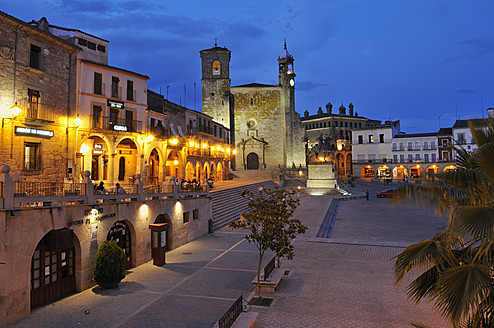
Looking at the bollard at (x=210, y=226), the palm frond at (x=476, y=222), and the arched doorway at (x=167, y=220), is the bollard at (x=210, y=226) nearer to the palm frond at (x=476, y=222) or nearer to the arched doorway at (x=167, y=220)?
the arched doorway at (x=167, y=220)

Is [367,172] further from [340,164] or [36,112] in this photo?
[36,112]

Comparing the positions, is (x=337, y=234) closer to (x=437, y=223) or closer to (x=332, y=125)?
(x=437, y=223)

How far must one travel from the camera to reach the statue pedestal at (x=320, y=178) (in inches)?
1827

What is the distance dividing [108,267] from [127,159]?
58.5 feet

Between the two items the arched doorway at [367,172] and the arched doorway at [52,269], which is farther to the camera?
the arched doorway at [367,172]

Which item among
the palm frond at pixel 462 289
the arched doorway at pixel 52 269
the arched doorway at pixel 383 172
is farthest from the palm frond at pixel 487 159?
the arched doorway at pixel 383 172

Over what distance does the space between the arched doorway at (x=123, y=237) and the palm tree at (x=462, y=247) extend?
1270 centimetres

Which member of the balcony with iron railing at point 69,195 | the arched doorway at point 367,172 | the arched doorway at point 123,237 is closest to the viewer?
the balcony with iron railing at point 69,195

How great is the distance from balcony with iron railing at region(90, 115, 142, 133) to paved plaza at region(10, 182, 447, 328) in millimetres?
11427

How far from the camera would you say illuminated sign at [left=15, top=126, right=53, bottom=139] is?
59.1 ft

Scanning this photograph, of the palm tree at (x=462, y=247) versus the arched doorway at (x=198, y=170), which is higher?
the arched doorway at (x=198, y=170)

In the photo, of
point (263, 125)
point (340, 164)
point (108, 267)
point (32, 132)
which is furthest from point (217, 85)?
point (108, 267)

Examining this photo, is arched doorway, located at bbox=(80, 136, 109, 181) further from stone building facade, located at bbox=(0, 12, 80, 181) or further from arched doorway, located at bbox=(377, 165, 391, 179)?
arched doorway, located at bbox=(377, 165, 391, 179)

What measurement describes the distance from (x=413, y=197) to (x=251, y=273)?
9904 mm
